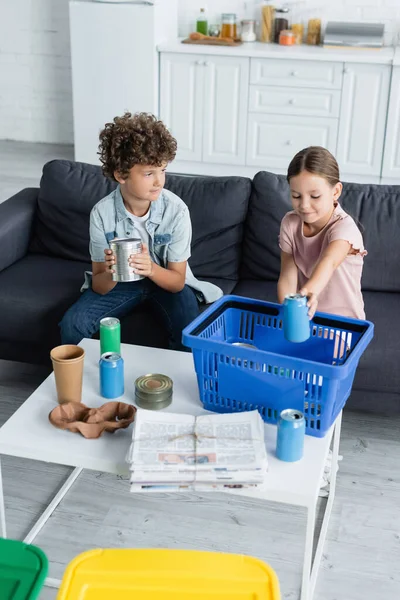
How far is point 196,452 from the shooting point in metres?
1.61

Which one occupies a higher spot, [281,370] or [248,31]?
[248,31]

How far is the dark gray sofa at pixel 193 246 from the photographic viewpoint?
2590mm

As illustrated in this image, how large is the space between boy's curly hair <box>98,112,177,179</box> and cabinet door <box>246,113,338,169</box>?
2762mm

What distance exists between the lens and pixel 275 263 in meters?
2.78

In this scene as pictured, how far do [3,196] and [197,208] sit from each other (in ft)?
7.90

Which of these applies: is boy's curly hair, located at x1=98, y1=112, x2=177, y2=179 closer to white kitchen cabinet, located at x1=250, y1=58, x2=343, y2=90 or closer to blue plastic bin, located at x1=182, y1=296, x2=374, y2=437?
blue plastic bin, located at x1=182, y1=296, x2=374, y2=437

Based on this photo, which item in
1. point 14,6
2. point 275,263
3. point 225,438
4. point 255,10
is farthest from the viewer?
point 14,6

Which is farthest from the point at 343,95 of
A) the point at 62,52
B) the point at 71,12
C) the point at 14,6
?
the point at 14,6

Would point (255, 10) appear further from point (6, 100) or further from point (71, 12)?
point (6, 100)

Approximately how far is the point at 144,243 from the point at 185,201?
47 centimetres

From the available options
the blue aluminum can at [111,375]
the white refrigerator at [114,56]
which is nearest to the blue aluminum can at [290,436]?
the blue aluminum can at [111,375]

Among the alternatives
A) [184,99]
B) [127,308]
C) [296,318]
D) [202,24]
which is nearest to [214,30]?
[202,24]

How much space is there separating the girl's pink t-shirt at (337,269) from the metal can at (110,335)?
597 mm

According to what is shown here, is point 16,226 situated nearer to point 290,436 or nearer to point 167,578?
point 290,436
